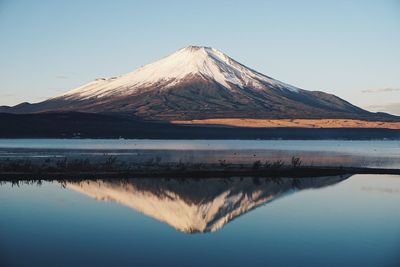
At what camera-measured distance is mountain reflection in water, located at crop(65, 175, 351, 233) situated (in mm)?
22208

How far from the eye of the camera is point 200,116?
160m

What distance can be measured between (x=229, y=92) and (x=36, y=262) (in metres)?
183

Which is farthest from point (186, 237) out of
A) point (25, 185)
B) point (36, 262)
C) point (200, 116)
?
point (200, 116)

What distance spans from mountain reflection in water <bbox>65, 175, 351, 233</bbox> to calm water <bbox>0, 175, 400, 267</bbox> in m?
0.04

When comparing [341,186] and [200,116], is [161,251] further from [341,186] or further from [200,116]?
[200,116]

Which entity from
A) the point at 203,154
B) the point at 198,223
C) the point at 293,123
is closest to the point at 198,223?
the point at 198,223

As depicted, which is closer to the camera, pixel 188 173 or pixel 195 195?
pixel 195 195

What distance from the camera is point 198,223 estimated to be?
69.5ft

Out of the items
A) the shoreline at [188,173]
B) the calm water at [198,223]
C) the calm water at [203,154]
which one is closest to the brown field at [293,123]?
the calm water at [203,154]

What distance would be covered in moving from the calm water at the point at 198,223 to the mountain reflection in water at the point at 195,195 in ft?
0.14

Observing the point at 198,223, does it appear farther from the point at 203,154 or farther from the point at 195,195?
the point at 203,154

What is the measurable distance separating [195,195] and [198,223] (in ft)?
22.4

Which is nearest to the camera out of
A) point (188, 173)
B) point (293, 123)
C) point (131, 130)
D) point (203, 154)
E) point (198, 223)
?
point (198, 223)

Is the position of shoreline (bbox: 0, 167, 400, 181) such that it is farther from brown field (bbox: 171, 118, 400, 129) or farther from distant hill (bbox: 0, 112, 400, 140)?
brown field (bbox: 171, 118, 400, 129)
